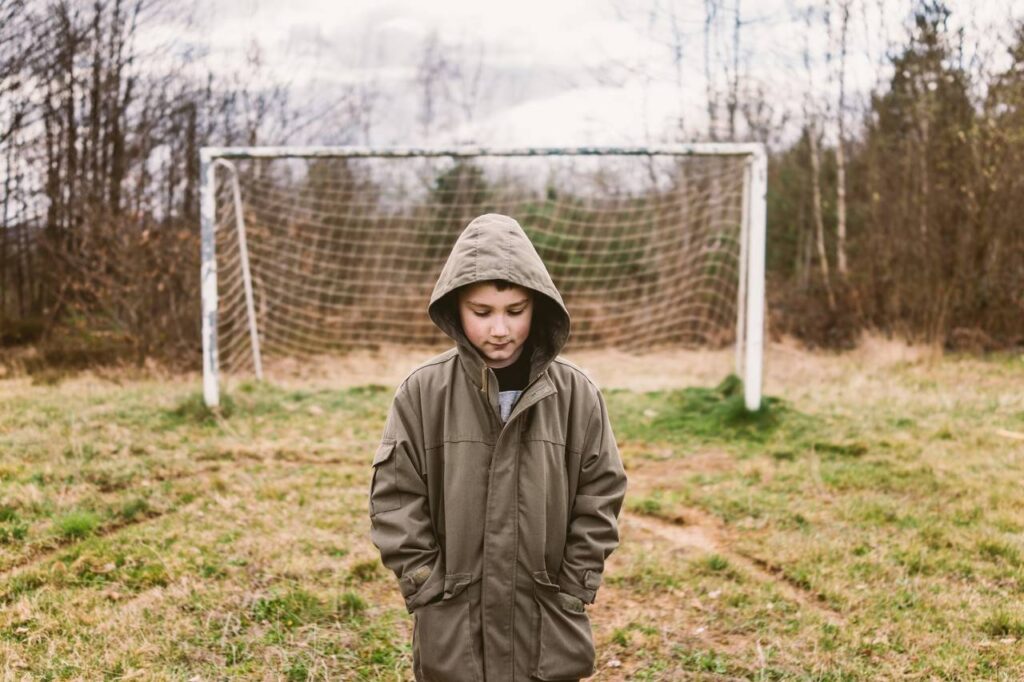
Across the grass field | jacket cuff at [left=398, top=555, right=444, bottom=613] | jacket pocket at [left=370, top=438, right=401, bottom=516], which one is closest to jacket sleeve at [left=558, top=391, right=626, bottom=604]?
jacket cuff at [left=398, top=555, right=444, bottom=613]

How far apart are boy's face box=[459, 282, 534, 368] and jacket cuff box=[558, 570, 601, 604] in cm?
57

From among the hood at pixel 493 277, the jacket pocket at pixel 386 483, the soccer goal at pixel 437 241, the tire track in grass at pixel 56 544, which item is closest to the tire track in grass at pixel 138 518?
the tire track in grass at pixel 56 544

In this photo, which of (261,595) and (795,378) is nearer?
(261,595)

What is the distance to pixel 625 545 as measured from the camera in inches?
157

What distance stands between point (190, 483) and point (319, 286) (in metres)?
5.25

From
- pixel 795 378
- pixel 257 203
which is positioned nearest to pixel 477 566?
pixel 795 378

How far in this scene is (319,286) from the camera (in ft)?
32.1

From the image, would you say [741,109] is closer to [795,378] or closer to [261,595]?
[795,378]

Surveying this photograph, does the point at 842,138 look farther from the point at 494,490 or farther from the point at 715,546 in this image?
the point at 494,490

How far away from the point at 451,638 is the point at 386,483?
0.40 meters

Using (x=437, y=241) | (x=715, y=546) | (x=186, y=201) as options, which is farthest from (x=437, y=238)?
(x=715, y=546)

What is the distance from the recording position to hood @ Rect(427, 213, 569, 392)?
73.2 inches

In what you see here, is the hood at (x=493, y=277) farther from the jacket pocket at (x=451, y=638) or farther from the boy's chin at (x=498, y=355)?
the jacket pocket at (x=451, y=638)

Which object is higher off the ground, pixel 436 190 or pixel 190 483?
pixel 436 190
